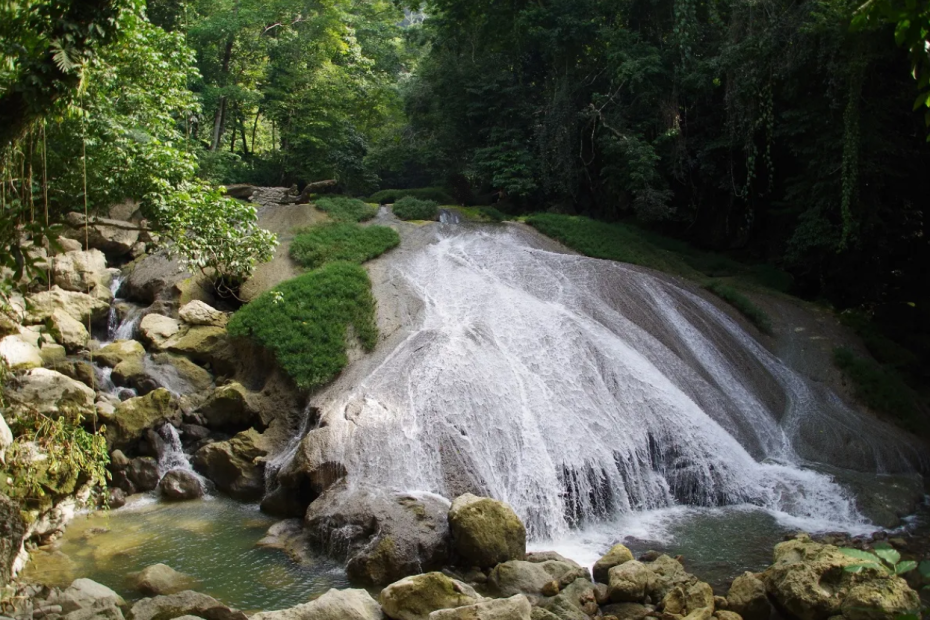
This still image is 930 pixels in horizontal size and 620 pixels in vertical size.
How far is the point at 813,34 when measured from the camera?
16.8 m

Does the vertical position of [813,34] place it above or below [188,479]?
above

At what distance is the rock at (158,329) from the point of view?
1507cm

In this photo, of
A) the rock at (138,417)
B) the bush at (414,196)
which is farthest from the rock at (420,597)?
the bush at (414,196)

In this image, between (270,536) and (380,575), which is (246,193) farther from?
(380,575)

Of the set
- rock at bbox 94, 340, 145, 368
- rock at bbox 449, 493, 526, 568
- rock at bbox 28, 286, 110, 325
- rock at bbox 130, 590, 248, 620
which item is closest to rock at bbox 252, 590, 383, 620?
rock at bbox 130, 590, 248, 620

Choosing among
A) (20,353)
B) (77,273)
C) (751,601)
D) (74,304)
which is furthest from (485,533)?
(77,273)

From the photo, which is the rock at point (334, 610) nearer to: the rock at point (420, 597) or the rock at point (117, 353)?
the rock at point (420, 597)

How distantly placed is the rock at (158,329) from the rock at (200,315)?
9.6 inches

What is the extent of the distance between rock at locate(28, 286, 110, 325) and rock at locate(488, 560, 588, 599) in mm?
10586

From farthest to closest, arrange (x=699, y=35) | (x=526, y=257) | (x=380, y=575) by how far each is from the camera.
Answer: (x=699, y=35)
(x=526, y=257)
(x=380, y=575)

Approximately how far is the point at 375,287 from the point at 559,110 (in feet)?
35.7

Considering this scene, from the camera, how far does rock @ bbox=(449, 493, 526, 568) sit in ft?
30.4

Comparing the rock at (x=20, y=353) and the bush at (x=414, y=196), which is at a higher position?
the bush at (x=414, y=196)

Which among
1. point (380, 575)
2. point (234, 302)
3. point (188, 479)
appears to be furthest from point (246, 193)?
point (380, 575)
